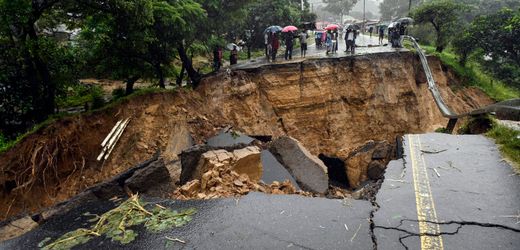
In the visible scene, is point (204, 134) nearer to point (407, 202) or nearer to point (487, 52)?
point (407, 202)

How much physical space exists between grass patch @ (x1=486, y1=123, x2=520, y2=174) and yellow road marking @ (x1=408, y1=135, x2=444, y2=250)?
6.15ft

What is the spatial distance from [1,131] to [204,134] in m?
6.62

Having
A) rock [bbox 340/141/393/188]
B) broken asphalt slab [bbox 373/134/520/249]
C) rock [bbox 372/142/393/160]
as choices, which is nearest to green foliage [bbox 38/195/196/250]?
broken asphalt slab [bbox 373/134/520/249]

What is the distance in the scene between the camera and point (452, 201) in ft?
19.5

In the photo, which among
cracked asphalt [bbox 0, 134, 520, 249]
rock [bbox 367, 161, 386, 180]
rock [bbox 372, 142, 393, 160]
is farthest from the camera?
rock [bbox 372, 142, 393, 160]

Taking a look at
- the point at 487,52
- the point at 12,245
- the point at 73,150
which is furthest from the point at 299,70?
the point at 487,52

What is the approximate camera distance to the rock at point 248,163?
336 inches

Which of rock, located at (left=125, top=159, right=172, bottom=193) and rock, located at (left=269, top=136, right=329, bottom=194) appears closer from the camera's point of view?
rock, located at (left=125, top=159, right=172, bottom=193)

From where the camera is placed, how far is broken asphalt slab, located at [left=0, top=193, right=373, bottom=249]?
505 centimetres

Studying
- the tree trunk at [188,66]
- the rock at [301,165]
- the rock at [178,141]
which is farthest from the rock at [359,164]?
the tree trunk at [188,66]

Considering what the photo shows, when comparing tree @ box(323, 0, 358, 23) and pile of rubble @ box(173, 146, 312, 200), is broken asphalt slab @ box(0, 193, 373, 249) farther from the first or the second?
tree @ box(323, 0, 358, 23)

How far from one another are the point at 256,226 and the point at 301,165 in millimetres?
4984

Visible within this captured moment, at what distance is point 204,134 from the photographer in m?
13.3

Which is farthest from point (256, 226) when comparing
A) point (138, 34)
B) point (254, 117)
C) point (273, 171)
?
point (254, 117)
